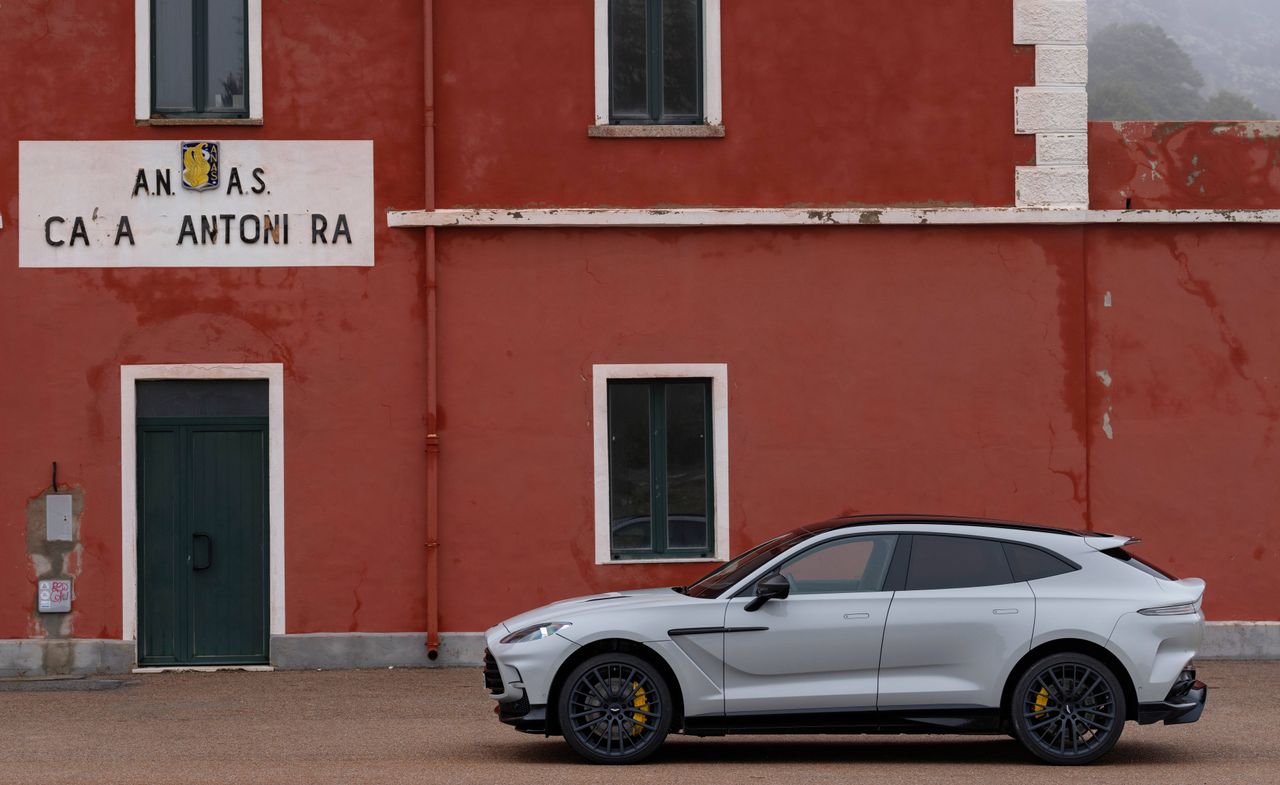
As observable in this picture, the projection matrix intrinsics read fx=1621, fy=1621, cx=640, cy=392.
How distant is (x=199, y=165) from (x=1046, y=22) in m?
7.83

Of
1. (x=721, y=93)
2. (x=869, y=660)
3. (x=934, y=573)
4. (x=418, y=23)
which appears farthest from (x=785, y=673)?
(x=418, y=23)

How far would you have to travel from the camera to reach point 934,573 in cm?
1000

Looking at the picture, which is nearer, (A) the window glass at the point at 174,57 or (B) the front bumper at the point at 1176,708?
(B) the front bumper at the point at 1176,708

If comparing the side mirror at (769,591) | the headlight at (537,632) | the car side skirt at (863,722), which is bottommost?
the car side skirt at (863,722)

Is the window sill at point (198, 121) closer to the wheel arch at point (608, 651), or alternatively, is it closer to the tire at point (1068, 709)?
the wheel arch at point (608, 651)

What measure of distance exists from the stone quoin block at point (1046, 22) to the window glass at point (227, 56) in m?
7.10

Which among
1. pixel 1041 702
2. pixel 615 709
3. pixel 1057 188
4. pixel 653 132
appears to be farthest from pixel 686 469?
pixel 1041 702

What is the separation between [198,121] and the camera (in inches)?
569

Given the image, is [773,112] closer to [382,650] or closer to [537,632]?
[382,650]

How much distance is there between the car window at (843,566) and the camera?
9969 mm

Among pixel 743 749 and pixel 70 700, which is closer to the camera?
pixel 743 749

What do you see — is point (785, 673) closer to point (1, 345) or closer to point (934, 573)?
point (934, 573)

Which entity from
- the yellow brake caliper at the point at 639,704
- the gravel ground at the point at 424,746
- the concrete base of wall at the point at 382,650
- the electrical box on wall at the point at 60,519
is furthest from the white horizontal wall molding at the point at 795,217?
the yellow brake caliper at the point at 639,704

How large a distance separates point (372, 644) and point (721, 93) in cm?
589
